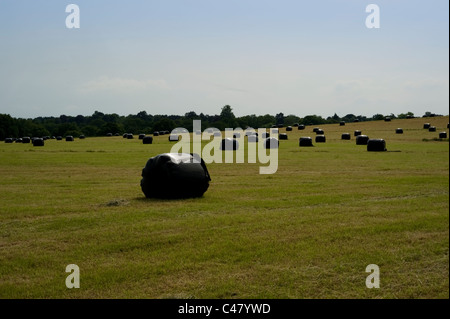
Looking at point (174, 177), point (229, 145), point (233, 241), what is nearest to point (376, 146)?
point (229, 145)

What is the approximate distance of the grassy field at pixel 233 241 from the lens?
7234 mm

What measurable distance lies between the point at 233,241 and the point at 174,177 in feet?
20.0

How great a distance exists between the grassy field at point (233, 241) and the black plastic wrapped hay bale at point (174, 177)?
593mm

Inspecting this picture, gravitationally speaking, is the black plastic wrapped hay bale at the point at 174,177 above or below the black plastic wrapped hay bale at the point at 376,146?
below

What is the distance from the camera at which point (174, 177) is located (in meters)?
15.5

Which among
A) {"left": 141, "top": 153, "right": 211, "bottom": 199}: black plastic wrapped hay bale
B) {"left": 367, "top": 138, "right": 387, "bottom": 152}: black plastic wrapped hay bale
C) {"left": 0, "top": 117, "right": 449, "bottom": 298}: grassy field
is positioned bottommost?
{"left": 0, "top": 117, "right": 449, "bottom": 298}: grassy field

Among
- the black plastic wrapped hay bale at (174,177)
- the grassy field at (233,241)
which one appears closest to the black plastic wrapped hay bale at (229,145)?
the grassy field at (233,241)

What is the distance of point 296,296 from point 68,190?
14044 millimetres

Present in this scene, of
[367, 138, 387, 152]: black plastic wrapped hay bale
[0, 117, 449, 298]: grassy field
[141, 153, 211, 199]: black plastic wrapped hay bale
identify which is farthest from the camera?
[367, 138, 387, 152]: black plastic wrapped hay bale

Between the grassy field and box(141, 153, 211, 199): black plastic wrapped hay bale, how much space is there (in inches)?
23.3

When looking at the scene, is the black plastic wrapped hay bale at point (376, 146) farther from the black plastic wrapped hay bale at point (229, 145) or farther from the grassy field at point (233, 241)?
the grassy field at point (233, 241)

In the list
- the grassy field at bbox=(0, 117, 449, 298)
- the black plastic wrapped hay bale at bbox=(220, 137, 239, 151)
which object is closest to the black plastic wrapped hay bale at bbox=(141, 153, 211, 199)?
the grassy field at bbox=(0, 117, 449, 298)

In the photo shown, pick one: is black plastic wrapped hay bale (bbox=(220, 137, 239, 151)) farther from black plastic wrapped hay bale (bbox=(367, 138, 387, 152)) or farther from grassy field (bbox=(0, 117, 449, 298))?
grassy field (bbox=(0, 117, 449, 298))

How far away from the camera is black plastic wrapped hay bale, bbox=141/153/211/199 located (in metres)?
15.6
